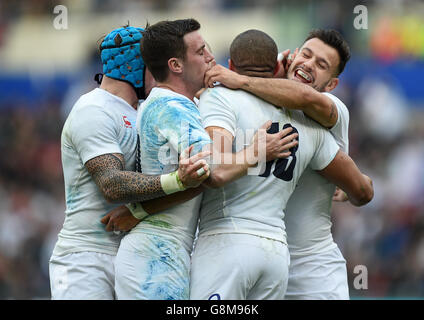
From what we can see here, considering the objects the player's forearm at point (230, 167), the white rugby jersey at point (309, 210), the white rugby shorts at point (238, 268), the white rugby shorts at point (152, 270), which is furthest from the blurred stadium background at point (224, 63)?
the player's forearm at point (230, 167)

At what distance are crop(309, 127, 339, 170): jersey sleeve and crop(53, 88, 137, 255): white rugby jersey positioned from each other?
1195 mm

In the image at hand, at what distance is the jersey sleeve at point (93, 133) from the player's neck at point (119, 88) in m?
0.26

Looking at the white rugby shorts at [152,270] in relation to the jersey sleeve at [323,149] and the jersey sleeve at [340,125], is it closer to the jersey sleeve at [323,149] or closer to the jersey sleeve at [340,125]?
the jersey sleeve at [323,149]

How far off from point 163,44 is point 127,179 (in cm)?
89

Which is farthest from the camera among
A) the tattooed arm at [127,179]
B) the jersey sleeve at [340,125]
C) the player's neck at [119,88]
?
the player's neck at [119,88]

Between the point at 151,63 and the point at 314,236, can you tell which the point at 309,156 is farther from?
the point at 151,63

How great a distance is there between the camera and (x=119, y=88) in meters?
4.83

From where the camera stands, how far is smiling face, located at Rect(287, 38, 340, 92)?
493cm

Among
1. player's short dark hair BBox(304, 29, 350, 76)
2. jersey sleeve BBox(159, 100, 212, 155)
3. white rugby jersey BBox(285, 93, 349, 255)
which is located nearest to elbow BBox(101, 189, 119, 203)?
jersey sleeve BBox(159, 100, 212, 155)

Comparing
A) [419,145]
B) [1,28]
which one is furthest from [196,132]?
[1,28]

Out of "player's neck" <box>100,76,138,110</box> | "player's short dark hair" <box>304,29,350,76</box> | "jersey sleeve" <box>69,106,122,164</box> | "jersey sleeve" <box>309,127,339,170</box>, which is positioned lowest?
"jersey sleeve" <box>309,127,339,170</box>

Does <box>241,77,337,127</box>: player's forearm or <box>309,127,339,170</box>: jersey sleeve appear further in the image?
<box>309,127,339,170</box>: jersey sleeve

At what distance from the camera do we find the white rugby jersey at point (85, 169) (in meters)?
4.55

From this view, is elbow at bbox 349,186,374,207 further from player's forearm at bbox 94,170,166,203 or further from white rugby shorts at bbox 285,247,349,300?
player's forearm at bbox 94,170,166,203
